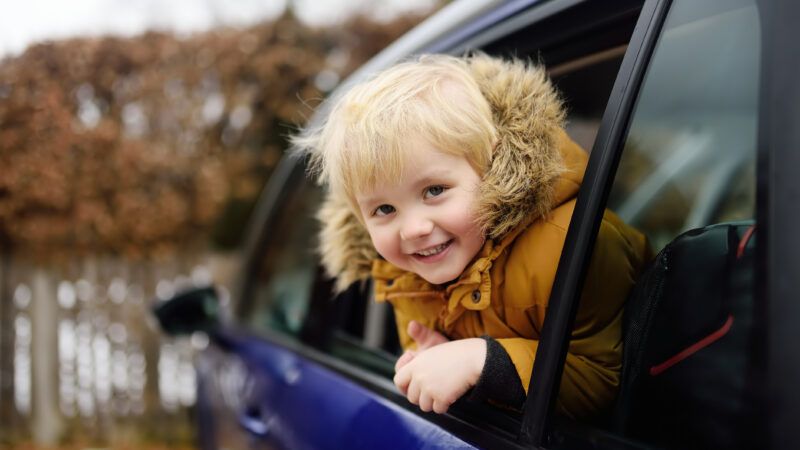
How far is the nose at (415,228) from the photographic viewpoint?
127 centimetres

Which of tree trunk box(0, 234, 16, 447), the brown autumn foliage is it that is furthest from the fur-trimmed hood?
tree trunk box(0, 234, 16, 447)

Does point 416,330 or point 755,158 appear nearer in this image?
point 755,158

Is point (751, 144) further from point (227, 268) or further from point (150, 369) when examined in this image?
point (150, 369)

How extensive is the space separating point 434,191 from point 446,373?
0.99ft

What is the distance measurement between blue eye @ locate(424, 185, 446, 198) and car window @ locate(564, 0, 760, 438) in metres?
0.29

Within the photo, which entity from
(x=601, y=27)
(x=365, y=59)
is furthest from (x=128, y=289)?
(x=601, y=27)

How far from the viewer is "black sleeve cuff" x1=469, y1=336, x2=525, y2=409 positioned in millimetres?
1171

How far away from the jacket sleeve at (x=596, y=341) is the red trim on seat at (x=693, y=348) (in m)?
0.08

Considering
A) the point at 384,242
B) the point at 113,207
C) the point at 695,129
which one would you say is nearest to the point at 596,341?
the point at 384,242

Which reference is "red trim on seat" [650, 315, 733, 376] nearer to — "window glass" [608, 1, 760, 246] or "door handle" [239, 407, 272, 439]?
"window glass" [608, 1, 760, 246]

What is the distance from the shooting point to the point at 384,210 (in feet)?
4.43

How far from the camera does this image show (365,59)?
21.3ft

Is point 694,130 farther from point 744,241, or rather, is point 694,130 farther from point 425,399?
point 425,399

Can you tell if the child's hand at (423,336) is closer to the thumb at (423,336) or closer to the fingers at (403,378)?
the thumb at (423,336)
